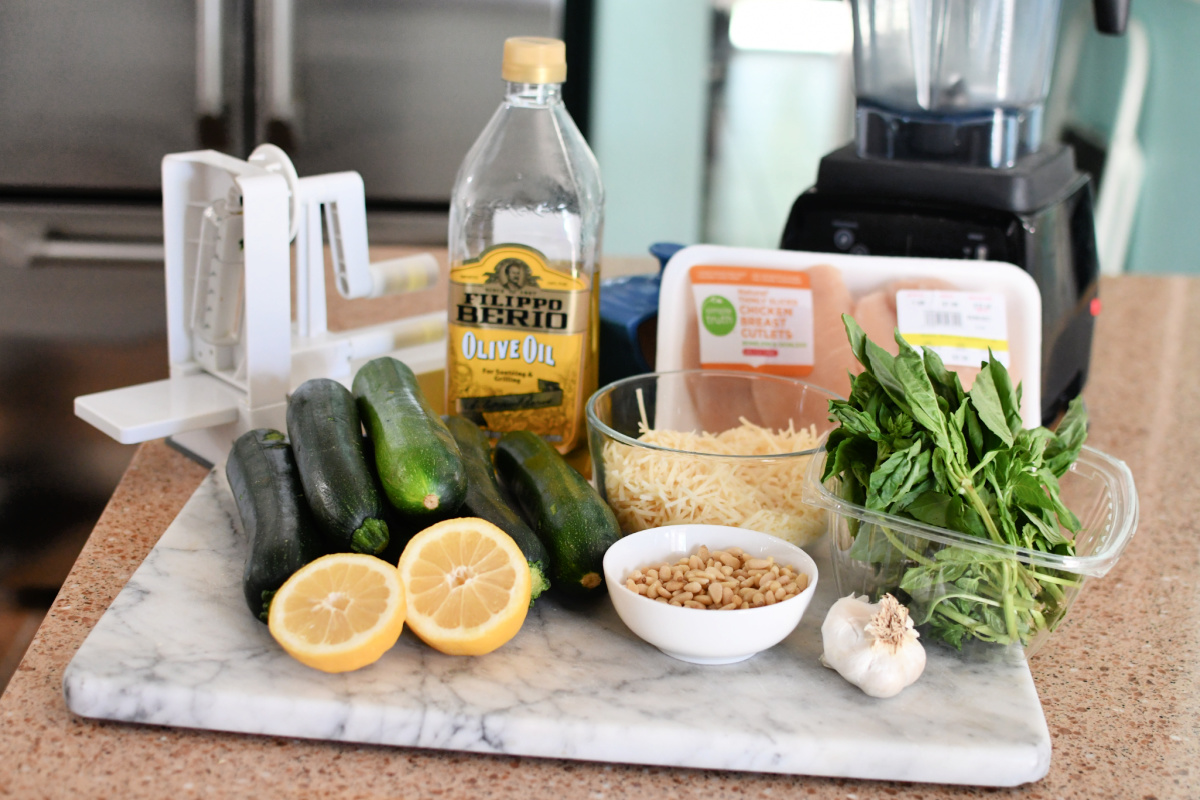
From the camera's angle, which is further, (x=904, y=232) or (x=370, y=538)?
(x=904, y=232)

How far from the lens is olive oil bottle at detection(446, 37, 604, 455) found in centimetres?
99

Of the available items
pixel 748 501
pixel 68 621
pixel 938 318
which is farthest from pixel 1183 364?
pixel 68 621

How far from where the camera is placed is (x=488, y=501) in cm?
84

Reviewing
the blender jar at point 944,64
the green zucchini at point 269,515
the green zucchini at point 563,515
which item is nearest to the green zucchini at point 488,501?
the green zucchini at point 563,515

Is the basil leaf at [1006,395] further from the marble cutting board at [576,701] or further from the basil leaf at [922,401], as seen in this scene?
the marble cutting board at [576,701]

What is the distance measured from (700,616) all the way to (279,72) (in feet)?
5.74

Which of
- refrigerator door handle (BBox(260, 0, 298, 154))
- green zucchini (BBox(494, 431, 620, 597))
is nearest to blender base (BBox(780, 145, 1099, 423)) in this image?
green zucchini (BBox(494, 431, 620, 597))

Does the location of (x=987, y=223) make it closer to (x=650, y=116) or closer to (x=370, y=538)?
(x=370, y=538)

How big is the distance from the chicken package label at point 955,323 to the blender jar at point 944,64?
257 mm

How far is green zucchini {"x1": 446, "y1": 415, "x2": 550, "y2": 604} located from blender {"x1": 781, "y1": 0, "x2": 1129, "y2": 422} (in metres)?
0.46

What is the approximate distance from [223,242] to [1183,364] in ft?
4.23

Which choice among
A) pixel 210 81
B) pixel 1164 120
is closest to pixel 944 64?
pixel 210 81

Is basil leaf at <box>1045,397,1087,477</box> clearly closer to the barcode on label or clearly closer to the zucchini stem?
the barcode on label

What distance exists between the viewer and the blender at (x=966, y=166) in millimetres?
1095
